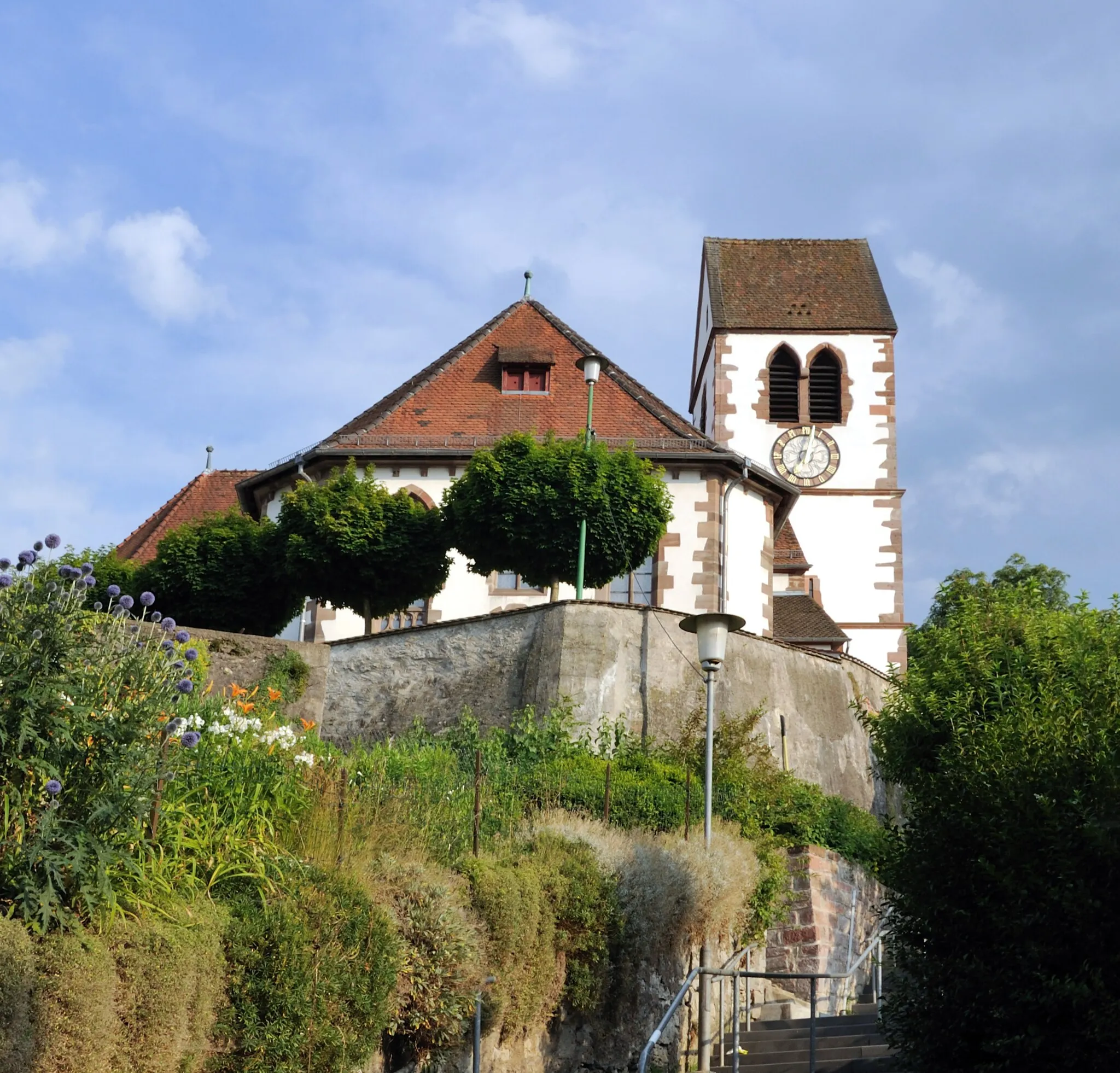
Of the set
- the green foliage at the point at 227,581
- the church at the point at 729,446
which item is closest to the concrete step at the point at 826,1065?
the church at the point at 729,446

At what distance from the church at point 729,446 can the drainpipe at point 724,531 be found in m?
0.03

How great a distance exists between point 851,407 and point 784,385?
6.14ft

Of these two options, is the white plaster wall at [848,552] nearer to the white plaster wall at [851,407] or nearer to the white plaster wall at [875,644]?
the white plaster wall at [875,644]

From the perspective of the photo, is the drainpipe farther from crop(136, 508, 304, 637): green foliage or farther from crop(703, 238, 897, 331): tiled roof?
crop(703, 238, 897, 331): tiled roof

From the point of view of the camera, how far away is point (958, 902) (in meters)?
13.8

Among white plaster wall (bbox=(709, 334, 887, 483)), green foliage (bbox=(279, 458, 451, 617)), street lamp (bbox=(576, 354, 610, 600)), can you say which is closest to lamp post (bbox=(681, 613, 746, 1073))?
street lamp (bbox=(576, 354, 610, 600))

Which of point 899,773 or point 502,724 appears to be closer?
point 899,773

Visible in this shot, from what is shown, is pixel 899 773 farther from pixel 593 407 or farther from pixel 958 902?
pixel 593 407

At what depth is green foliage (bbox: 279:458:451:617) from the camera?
85.7ft

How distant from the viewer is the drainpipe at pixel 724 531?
30.1 meters

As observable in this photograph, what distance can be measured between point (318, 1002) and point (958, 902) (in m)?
5.69

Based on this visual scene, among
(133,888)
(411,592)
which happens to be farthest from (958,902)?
(411,592)

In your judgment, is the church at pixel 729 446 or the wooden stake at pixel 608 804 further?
the church at pixel 729 446

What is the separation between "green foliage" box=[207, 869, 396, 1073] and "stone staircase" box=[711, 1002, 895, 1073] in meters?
4.91
